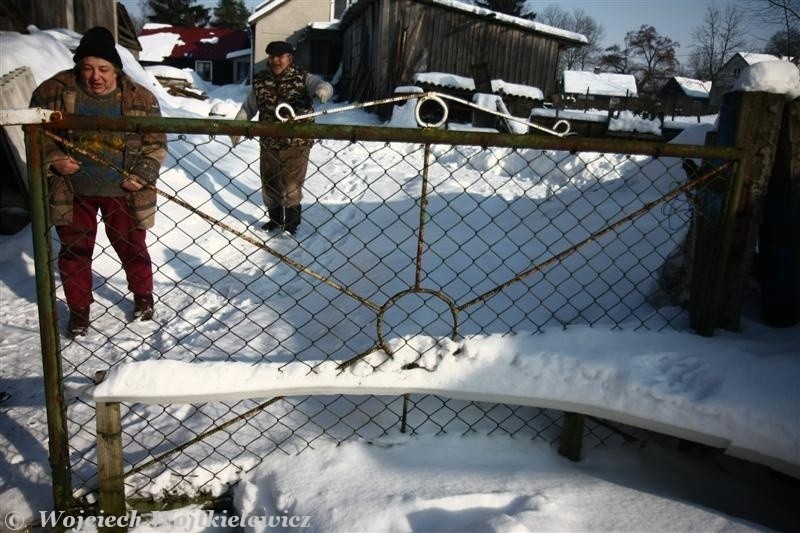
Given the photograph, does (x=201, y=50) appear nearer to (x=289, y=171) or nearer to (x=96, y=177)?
(x=289, y=171)

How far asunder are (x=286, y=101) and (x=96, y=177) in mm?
2011

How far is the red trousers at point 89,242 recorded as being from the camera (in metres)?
2.78

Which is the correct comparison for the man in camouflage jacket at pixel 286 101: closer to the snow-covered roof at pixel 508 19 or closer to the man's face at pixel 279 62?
the man's face at pixel 279 62

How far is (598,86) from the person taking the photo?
3147 cm

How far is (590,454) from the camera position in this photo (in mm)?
1987

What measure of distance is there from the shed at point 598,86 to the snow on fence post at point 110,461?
102ft

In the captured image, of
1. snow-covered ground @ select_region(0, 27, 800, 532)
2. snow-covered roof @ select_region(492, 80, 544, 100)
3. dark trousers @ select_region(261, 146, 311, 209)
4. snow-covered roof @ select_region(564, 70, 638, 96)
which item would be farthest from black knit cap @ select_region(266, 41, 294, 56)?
snow-covered roof @ select_region(564, 70, 638, 96)

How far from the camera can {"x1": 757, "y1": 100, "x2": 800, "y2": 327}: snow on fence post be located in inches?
78.7

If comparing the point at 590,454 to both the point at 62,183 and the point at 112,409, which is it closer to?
the point at 112,409

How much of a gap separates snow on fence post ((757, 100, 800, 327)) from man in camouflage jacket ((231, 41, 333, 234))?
3164 millimetres

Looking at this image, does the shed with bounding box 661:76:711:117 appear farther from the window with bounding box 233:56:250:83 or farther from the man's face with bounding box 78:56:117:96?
the man's face with bounding box 78:56:117:96

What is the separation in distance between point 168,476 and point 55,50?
5.62 m

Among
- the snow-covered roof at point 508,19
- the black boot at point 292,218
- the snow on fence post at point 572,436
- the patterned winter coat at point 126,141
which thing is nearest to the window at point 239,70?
the snow-covered roof at point 508,19

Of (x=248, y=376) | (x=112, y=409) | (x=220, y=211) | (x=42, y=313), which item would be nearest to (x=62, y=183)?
(x=42, y=313)
